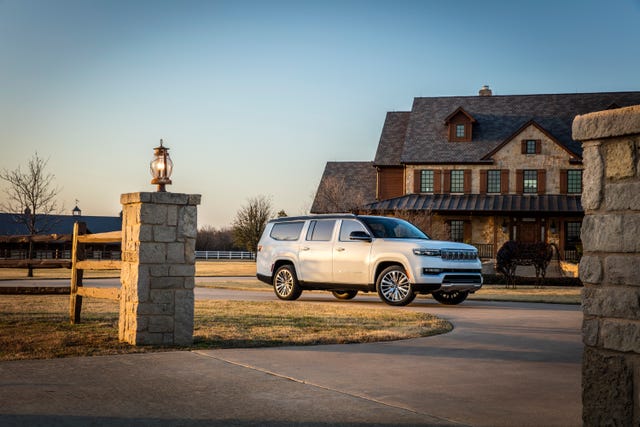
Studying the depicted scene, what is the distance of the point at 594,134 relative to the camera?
15.7 feet

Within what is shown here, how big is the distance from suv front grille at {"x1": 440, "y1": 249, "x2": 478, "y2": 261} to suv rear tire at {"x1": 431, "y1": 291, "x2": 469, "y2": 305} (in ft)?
2.92

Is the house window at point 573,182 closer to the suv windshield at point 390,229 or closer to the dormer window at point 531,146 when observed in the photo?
the dormer window at point 531,146

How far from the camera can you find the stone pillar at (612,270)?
14.7 feet

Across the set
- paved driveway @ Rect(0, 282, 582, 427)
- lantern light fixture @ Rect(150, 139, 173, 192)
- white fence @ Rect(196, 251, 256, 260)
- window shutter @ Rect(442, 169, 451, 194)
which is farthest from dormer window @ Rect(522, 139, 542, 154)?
lantern light fixture @ Rect(150, 139, 173, 192)

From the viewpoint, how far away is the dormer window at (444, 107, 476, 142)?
48.7m

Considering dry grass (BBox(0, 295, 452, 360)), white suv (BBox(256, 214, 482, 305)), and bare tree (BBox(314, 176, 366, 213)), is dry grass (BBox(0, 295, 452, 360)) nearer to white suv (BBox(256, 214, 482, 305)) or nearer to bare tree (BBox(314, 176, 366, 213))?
white suv (BBox(256, 214, 482, 305))

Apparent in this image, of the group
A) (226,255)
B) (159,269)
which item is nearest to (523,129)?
(226,255)

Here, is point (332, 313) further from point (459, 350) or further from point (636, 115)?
point (636, 115)

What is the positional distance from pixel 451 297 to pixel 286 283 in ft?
11.9

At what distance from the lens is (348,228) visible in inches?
645

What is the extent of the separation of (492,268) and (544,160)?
17460 millimetres

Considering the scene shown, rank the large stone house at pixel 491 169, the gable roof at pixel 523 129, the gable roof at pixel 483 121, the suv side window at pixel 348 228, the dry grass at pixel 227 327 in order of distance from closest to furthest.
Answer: the dry grass at pixel 227 327 < the suv side window at pixel 348 228 < the large stone house at pixel 491 169 < the gable roof at pixel 523 129 < the gable roof at pixel 483 121

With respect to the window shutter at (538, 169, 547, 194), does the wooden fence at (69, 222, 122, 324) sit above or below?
below

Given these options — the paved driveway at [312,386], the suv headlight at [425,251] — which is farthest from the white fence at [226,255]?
the paved driveway at [312,386]
